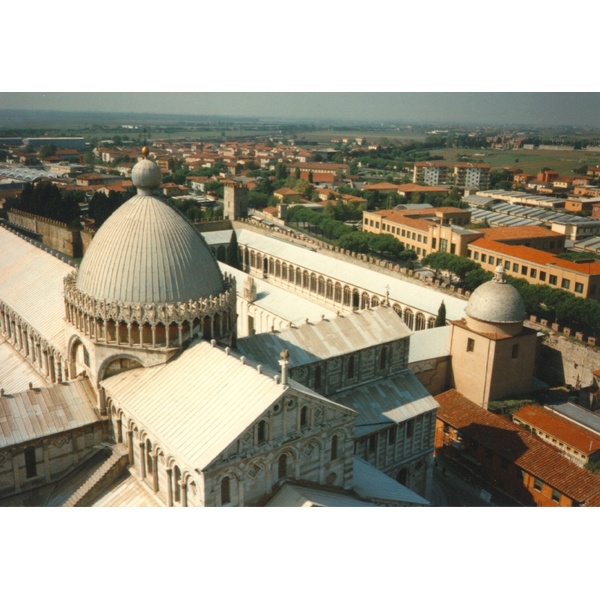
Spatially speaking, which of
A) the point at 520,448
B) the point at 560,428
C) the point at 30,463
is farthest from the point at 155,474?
the point at 560,428

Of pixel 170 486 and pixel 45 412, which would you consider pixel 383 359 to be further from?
pixel 45 412

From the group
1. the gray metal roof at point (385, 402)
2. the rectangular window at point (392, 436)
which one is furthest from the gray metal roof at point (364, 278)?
the rectangular window at point (392, 436)

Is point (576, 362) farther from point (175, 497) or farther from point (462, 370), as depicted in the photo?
point (175, 497)

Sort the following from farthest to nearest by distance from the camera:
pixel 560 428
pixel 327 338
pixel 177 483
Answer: pixel 560 428 → pixel 327 338 → pixel 177 483

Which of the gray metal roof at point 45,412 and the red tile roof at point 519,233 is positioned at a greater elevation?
the gray metal roof at point 45,412

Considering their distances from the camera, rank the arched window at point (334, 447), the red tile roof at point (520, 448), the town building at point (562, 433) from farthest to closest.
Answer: the town building at point (562, 433), the red tile roof at point (520, 448), the arched window at point (334, 447)

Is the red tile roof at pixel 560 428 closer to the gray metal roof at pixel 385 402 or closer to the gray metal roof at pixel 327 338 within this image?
the gray metal roof at pixel 385 402
